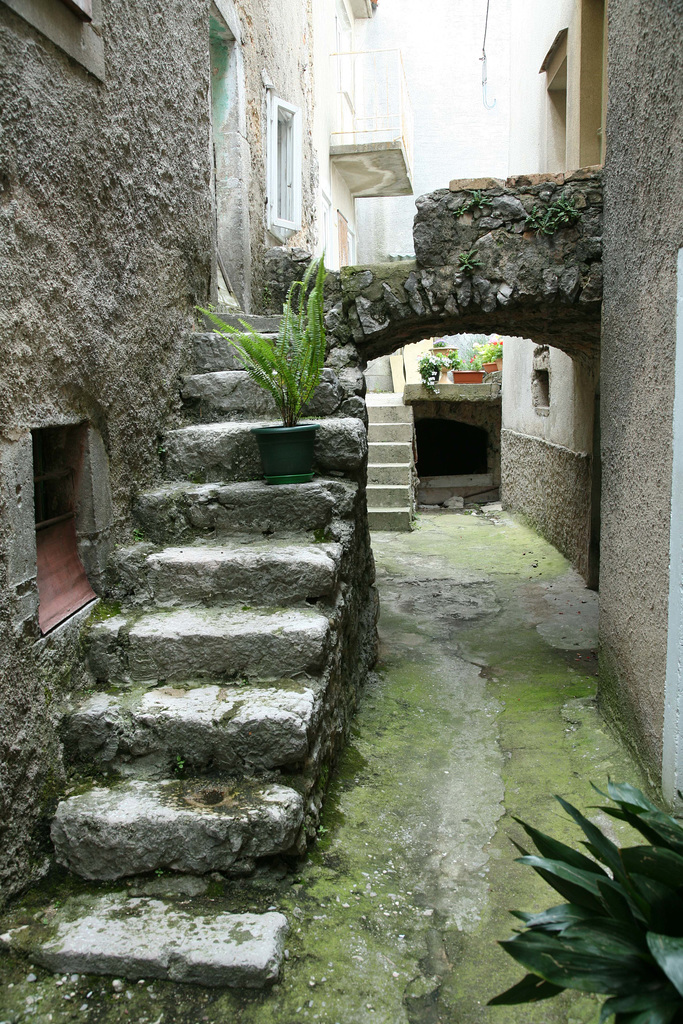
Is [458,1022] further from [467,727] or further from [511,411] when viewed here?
[511,411]

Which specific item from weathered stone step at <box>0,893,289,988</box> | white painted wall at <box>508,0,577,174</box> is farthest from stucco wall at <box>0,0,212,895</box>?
white painted wall at <box>508,0,577,174</box>

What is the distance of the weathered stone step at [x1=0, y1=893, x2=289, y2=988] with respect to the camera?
2070 mm

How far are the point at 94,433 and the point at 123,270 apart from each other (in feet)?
2.61

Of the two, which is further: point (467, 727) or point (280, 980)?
point (467, 727)

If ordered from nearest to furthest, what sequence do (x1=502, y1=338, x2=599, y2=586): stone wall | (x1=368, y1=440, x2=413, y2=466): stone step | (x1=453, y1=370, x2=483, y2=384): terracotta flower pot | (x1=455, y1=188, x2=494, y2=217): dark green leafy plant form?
(x1=455, y1=188, x2=494, y2=217): dark green leafy plant < (x1=502, y1=338, x2=599, y2=586): stone wall < (x1=368, y1=440, x2=413, y2=466): stone step < (x1=453, y1=370, x2=483, y2=384): terracotta flower pot

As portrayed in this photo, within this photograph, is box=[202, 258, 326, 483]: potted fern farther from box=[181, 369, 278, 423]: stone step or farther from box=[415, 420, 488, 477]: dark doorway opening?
box=[415, 420, 488, 477]: dark doorway opening

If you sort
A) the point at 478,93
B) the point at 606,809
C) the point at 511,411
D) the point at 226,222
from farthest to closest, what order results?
1. the point at 478,93
2. the point at 511,411
3. the point at 226,222
4. the point at 606,809

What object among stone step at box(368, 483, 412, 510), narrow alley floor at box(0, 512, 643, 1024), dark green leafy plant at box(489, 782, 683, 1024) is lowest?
narrow alley floor at box(0, 512, 643, 1024)

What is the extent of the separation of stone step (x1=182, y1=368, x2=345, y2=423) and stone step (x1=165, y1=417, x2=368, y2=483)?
0.39 meters

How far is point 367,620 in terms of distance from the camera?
464cm

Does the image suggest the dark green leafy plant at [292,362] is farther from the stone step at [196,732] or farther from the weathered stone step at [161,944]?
the weathered stone step at [161,944]

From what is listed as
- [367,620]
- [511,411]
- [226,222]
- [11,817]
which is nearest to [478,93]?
[511,411]

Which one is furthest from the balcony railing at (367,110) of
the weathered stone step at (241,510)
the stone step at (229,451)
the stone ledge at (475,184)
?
the weathered stone step at (241,510)

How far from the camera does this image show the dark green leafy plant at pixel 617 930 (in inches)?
50.4
